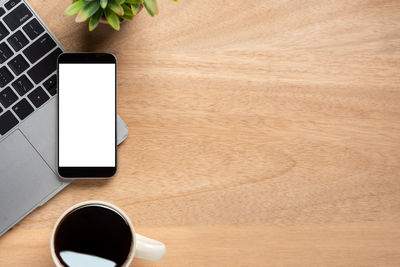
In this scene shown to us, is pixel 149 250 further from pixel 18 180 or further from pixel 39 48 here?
pixel 39 48

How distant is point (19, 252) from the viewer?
24.9 inches

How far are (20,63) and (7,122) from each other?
0.10m

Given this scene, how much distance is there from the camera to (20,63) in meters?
0.62

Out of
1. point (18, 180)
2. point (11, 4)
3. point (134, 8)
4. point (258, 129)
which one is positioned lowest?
point (258, 129)

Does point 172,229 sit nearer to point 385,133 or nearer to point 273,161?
point 273,161

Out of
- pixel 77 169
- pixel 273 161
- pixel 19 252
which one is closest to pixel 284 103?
pixel 273 161

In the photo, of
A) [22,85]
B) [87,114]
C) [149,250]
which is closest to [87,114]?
[87,114]

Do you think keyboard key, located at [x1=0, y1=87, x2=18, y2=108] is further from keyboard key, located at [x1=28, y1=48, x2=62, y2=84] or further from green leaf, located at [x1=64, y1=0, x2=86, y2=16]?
green leaf, located at [x1=64, y1=0, x2=86, y2=16]

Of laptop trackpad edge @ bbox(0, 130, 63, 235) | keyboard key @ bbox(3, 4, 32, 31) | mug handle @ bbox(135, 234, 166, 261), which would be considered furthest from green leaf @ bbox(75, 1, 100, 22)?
mug handle @ bbox(135, 234, 166, 261)

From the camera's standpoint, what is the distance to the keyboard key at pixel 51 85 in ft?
2.07

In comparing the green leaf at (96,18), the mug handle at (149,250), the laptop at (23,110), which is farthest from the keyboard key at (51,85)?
the mug handle at (149,250)

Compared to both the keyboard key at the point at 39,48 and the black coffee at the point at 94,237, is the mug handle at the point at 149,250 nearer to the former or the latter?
the black coffee at the point at 94,237

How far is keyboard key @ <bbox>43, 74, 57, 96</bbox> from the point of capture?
0.63m

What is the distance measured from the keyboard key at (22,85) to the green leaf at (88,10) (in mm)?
135
